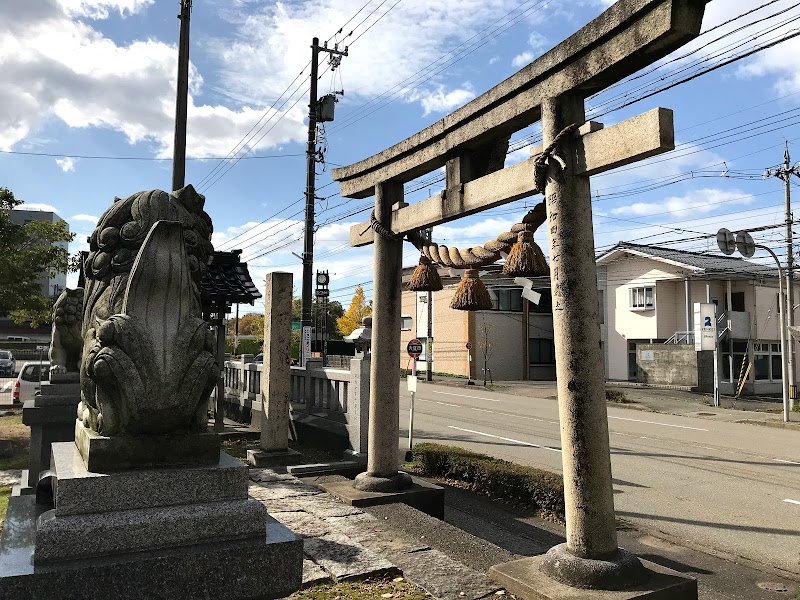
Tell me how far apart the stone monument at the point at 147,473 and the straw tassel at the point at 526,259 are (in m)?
2.68

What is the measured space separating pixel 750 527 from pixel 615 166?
6.13 metres

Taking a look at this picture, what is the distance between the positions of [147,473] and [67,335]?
173 inches

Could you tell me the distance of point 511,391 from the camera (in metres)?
28.8

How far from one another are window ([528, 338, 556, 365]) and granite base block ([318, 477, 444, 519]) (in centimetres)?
3164

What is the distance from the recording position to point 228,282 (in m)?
11.8

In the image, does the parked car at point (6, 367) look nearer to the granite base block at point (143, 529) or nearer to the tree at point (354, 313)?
the tree at point (354, 313)

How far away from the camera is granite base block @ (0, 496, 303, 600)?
2.75 m

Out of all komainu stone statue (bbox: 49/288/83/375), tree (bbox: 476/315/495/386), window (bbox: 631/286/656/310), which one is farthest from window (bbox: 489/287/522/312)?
komainu stone statue (bbox: 49/288/83/375)

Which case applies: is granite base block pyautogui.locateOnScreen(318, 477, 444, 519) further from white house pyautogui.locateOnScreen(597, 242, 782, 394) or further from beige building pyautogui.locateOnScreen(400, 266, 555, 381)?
beige building pyautogui.locateOnScreen(400, 266, 555, 381)

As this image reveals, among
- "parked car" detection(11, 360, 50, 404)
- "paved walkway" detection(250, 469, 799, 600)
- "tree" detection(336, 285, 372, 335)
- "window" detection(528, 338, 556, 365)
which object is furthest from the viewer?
"tree" detection(336, 285, 372, 335)

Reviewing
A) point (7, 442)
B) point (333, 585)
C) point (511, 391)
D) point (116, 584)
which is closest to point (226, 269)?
point (7, 442)

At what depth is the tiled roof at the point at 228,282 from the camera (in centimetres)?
1123

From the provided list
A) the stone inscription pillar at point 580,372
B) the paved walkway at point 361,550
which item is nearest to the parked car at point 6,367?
the paved walkway at point 361,550

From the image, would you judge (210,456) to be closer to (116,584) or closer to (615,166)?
(116,584)
